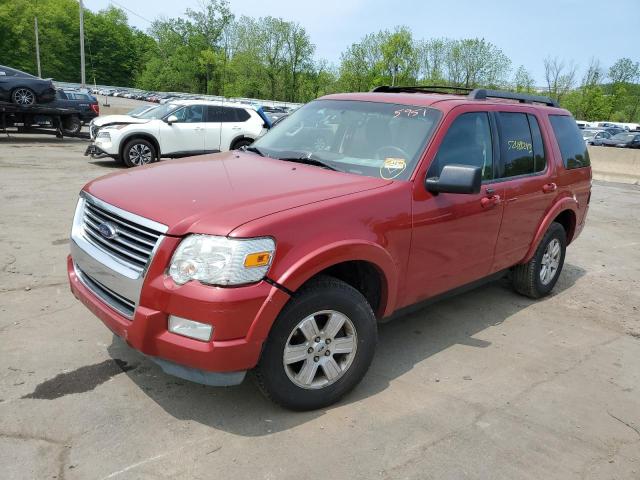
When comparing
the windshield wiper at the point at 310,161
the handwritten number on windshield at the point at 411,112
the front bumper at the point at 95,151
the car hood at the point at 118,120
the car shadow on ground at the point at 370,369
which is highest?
the handwritten number on windshield at the point at 411,112

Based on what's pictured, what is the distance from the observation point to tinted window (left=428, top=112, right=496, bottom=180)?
12.2ft

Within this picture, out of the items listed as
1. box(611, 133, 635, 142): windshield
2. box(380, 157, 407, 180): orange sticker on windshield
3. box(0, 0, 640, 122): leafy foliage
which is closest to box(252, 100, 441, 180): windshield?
box(380, 157, 407, 180): orange sticker on windshield

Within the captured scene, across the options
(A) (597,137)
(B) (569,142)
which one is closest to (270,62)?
(A) (597,137)

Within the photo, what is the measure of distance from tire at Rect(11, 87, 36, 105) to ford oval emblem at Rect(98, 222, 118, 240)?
15620 millimetres

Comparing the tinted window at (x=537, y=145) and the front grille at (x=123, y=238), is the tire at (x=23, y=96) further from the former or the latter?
the tinted window at (x=537, y=145)

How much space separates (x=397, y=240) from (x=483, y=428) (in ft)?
4.01

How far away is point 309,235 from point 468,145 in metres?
1.78

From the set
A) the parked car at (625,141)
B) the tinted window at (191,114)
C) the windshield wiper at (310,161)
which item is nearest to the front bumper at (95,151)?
the tinted window at (191,114)

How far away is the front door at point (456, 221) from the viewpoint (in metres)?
3.56

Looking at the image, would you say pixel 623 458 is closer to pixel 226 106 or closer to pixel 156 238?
pixel 156 238

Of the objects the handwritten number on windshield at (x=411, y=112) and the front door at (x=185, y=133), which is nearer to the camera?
the handwritten number on windshield at (x=411, y=112)

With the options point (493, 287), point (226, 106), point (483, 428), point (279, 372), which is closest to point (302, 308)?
point (279, 372)

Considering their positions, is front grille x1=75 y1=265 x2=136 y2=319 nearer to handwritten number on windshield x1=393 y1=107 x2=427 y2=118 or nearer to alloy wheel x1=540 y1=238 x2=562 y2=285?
handwritten number on windshield x1=393 y1=107 x2=427 y2=118

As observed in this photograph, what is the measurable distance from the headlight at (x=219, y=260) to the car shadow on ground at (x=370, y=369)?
0.91 metres
